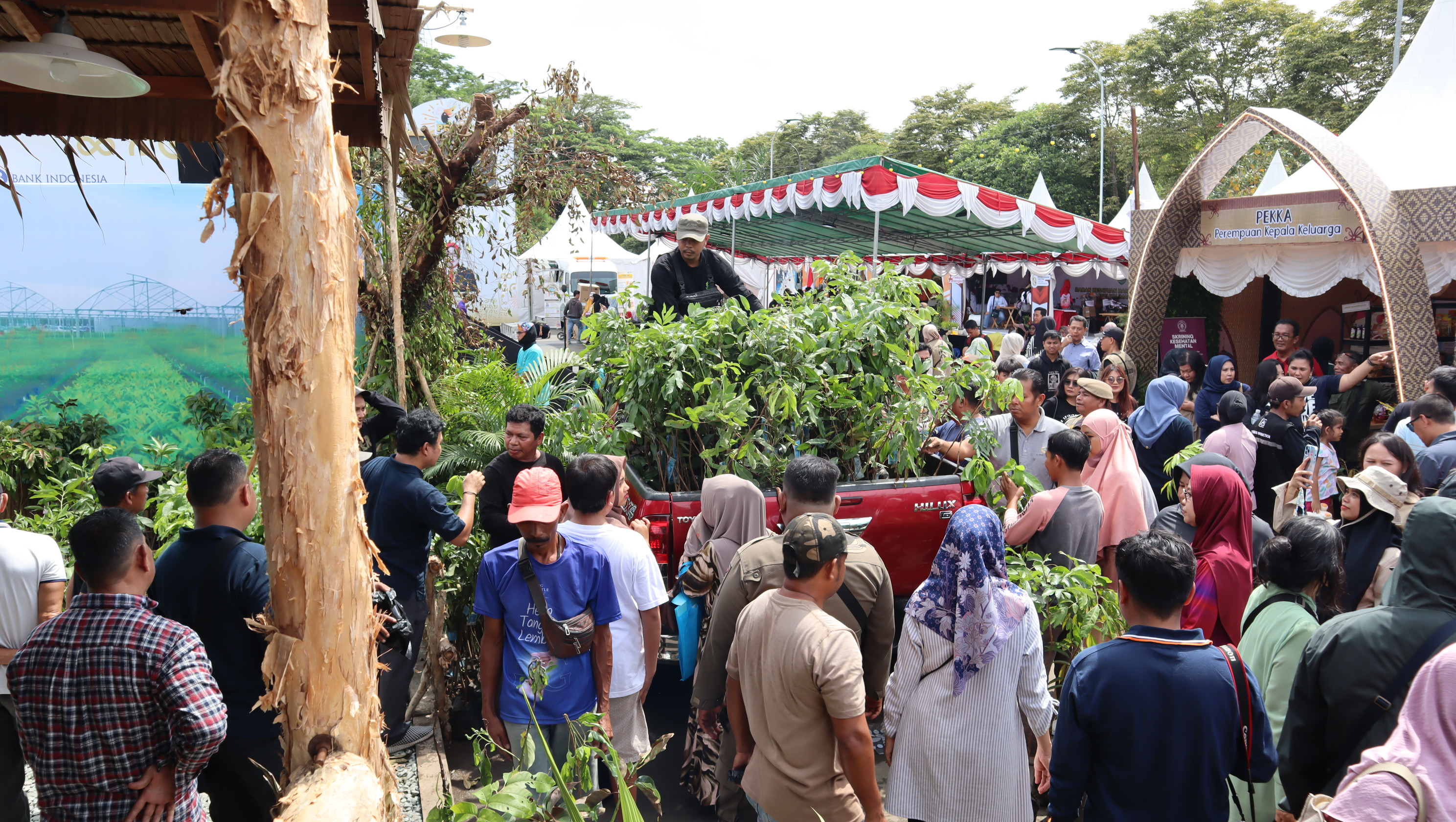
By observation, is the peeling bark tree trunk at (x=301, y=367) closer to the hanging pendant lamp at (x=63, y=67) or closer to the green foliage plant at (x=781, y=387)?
the hanging pendant lamp at (x=63, y=67)

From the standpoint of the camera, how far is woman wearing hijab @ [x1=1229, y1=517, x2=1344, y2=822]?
303 centimetres

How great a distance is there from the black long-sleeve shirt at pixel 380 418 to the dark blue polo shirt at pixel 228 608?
108 inches

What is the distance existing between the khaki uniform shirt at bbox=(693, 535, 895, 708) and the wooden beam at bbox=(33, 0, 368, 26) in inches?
91.7

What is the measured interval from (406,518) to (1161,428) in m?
5.03

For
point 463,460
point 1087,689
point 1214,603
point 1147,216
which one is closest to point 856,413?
point 1214,603

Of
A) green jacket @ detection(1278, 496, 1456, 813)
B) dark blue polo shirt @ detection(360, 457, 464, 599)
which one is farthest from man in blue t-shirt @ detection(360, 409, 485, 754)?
green jacket @ detection(1278, 496, 1456, 813)

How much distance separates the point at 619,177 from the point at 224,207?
24.9ft

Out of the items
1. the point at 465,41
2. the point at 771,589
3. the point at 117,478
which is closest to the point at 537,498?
the point at 771,589

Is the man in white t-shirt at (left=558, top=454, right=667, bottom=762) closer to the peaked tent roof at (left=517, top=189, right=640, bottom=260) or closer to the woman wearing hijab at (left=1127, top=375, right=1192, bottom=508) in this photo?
the woman wearing hijab at (left=1127, top=375, right=1192, bottom=508)

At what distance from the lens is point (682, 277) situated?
19.8 feet

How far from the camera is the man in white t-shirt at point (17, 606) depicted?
3246mm

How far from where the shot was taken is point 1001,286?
26812 millimetres

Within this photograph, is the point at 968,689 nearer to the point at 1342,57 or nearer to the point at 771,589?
the point at 771,589

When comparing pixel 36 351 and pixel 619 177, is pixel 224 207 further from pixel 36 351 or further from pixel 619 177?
pixel 36 351
